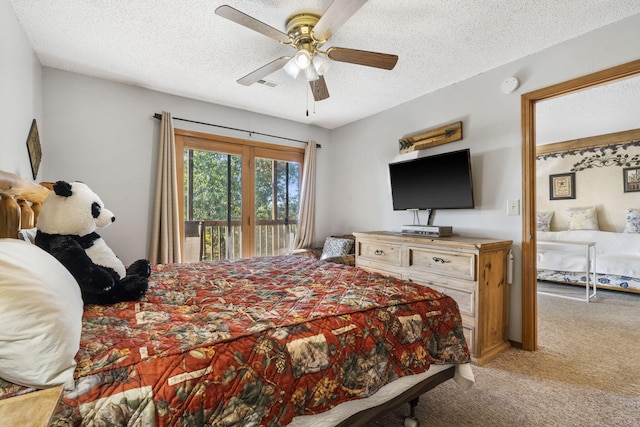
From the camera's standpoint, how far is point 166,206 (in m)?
3.29

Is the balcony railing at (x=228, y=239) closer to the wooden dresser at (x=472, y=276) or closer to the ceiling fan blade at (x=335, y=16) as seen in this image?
the wooden dresser at (x=472, y=276)

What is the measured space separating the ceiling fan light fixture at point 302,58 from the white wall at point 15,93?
5.84 ft

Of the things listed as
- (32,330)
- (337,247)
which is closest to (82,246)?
(32,330)

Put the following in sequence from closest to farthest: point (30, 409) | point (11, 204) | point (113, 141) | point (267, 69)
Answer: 1. point (30, 409)
2. point (11, 204)
3. point (267, 69)
4. point (113, 141)

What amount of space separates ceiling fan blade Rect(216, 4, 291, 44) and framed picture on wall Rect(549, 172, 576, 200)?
597 cm

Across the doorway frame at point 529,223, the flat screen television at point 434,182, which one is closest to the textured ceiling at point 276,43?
the doorway frame at point 529,223

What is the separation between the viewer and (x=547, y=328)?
3037 mm

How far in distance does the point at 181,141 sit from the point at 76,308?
9.59 feet

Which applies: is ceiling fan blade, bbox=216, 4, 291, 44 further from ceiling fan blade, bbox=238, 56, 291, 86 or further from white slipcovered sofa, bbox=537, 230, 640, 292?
white slipcovered sofa, bbox=537, 230, 640, 292

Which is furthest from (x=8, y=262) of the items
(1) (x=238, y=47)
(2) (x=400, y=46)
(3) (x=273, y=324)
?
(2) (x=400, y=46)

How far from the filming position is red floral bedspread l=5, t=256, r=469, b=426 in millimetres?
844

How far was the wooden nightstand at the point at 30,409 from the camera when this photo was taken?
60 centimetres

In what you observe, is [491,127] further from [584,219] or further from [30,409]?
[584,219]

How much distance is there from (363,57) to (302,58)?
414 mm
